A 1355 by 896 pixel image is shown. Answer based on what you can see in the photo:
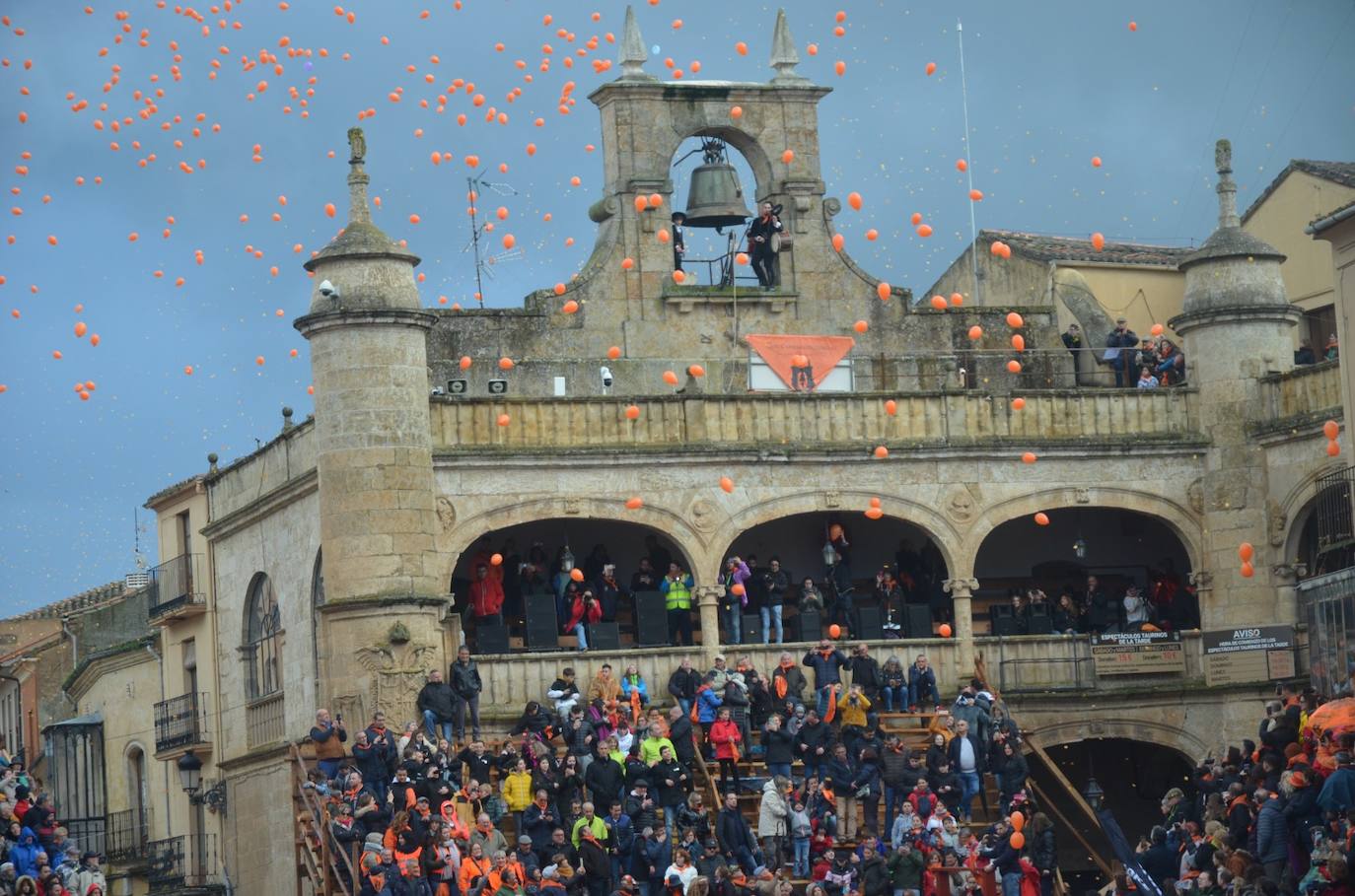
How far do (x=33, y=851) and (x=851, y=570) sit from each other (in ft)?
53.2

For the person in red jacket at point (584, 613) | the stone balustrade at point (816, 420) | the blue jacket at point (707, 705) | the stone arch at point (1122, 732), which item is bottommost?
the stone arch at point (1122, 732)

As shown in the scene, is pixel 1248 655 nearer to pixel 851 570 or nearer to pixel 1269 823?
pixel 851 570

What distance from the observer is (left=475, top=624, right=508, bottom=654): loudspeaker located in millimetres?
46938

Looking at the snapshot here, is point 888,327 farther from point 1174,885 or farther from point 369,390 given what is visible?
point 1174,885

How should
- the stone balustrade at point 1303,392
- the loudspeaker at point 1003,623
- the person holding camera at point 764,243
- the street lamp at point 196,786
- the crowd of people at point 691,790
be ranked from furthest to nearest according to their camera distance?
the street lamp at point 196,786 → the person holding camera at point 764,243 → the loudspeaker at point 1003,623 → the stone balustrade at point 1303,392 → the crowd of people at point 691,790

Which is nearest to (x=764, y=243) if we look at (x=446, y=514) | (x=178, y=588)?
(x=446, y=514)

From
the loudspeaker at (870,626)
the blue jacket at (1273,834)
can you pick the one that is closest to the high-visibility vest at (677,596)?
the loudspeaker at (870,626)

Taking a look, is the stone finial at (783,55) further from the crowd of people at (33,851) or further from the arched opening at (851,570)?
the crowd of people at (33,851)

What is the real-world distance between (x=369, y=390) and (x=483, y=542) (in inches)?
139

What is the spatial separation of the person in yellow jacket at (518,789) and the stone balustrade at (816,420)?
5628 millimetres

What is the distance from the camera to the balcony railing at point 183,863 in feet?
174

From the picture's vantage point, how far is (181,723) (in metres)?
54.7

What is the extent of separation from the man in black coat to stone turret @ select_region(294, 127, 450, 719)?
107 cm

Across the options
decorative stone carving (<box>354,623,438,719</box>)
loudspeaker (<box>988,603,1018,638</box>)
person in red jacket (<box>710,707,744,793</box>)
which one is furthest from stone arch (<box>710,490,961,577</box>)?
decorative stone carving (<box>354,623,438,719</box>)
